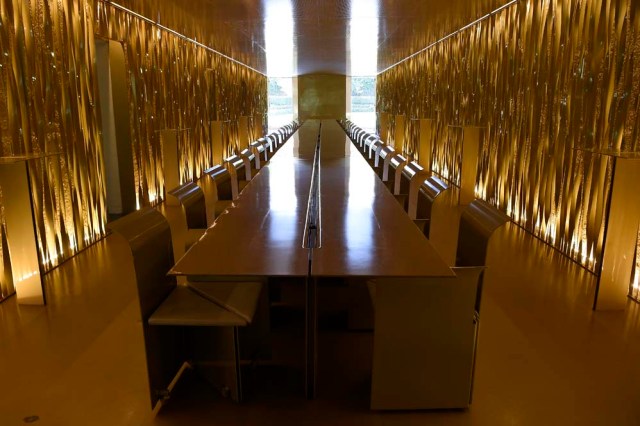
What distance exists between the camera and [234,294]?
234 cm

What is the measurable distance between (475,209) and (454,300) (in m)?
0.80

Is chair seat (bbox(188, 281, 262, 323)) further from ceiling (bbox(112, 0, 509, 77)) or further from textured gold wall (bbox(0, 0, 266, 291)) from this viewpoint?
ceiling (bbox(112, 0, 509, 77))

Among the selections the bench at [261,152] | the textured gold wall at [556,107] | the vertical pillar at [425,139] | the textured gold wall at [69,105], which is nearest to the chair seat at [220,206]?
the textured gold wall at [69,105]

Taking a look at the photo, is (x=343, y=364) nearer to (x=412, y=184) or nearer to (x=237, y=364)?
(x=237, y=364)

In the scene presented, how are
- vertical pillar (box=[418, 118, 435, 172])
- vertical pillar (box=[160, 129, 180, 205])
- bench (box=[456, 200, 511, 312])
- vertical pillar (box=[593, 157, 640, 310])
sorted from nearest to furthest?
bench (box=[456, 200, 511, 312]) → vertical pillar (box=[593, 157, 640, 310]) → vertical pillar (box=[160, 129, 180, 205]) → vertical pillar (box=[418, 118, 435, 172])

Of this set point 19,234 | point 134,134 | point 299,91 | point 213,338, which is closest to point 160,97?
point 134,134

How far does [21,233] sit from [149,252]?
5.52 feet

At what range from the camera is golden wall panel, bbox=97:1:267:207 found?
20.0 ft

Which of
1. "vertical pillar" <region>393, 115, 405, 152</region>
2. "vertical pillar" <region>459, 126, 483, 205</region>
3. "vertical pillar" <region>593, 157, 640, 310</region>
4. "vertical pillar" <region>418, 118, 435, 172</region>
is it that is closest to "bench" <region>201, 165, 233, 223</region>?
"vertical pillar" <region>593, 157, 640, 310</region>

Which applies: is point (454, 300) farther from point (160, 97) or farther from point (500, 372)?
point (160, 97)

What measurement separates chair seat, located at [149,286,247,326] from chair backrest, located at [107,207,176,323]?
5cm

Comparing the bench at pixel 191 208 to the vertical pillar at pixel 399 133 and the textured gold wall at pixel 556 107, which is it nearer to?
the textured gold wall at pixel 556 107

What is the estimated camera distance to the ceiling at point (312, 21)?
6066 millimetres

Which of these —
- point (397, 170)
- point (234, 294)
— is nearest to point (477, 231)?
point (234, 294)
